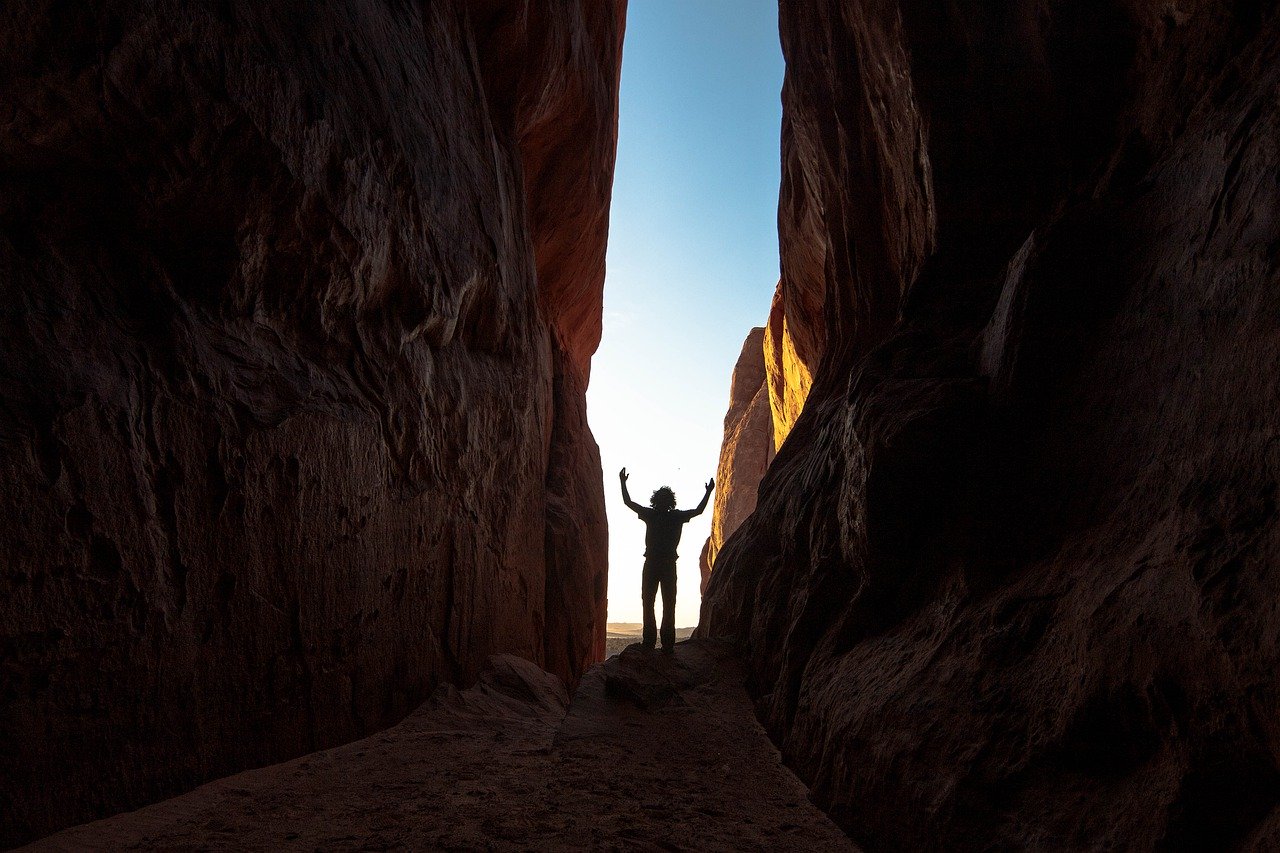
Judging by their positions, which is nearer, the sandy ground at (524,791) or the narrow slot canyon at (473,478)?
the narrow slot canyon at (473,478)

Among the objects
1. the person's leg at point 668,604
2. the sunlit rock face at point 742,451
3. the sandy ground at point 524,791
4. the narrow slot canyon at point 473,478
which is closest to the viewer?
the narrow slot canyon at point 473,478

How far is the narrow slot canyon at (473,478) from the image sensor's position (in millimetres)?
2818

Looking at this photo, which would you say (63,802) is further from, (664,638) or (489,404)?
(664,638)

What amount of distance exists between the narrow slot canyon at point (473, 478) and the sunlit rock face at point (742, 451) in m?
25.0

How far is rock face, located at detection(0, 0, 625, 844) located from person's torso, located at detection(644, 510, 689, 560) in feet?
8.12

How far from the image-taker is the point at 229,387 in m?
4.35

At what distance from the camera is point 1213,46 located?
3986mm

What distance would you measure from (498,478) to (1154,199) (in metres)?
7.35

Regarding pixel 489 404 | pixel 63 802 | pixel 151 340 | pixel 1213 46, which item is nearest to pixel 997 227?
pixel 1213 46

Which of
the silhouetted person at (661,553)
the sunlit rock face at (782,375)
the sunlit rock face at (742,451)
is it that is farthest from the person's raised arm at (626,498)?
the sunlit rock face at (742,451)

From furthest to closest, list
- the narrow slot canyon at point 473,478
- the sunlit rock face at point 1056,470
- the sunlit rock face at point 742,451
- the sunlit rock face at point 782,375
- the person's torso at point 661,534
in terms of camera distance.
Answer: the sunlit rock face at point 742,451
the sunlit rock face at point 782,375
the person's torso at point 661,534
the narrow slot canyon at point 473,478
the sunlit rock face at point 1056,470

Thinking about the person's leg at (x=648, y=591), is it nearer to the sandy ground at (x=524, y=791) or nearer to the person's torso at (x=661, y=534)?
the person's torso at (x=661, y=534)

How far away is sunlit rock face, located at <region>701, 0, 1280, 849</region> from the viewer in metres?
2.42

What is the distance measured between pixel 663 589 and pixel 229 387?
21.7ft
